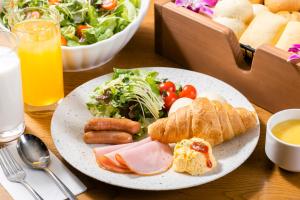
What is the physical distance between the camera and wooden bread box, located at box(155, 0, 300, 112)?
146 centimetres

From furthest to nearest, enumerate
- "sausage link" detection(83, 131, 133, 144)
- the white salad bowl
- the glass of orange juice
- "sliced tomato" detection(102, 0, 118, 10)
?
"sliced tomato" detection(102, 0, 118, 10) → the white salad bowl → the glass of orange juice → "sausage link" detection(83, 131, 133, 144)

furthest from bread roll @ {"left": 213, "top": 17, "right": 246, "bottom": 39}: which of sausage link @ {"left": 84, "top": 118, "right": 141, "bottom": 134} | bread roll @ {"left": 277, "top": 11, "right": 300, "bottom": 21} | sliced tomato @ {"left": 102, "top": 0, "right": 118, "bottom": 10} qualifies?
sausage link @ {"left": 84, "top": 118, "right": 141, "bottom": 134}

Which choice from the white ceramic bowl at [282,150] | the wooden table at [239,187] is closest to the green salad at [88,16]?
the wooden table at [239,187]

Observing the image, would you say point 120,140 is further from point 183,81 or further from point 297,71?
point 297,71

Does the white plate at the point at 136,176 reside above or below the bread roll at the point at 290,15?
below

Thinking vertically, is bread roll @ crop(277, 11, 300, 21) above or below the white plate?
above

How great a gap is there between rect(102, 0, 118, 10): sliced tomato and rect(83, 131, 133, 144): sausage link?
573 mm

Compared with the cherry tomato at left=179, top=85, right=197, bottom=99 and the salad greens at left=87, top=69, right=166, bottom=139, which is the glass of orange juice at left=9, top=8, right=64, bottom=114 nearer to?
the salad greens at left=87, top=69, right=166, bottom=139

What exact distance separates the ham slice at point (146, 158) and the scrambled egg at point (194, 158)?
4cm

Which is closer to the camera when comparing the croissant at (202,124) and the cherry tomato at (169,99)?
the croissant at (202,124)

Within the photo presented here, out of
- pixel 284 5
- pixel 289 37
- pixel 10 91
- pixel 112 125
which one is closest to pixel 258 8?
pixel 284 5

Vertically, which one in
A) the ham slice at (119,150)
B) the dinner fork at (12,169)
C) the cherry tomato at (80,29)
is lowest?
the dinner fork at (12,169)

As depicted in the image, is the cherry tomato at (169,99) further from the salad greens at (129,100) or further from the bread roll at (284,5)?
the bread roll at (284,5)

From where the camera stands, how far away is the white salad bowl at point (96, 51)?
1.59 meters
